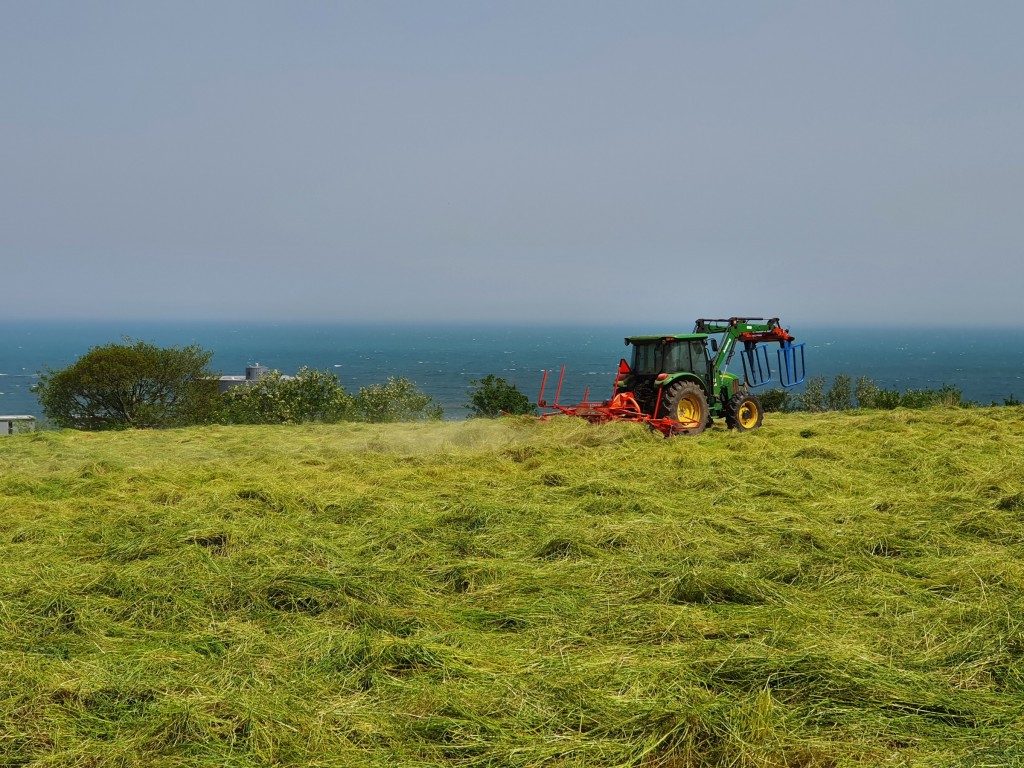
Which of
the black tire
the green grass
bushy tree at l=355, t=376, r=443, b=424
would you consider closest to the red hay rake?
the black tire

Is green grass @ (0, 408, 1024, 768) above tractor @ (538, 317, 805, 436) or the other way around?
the other way around

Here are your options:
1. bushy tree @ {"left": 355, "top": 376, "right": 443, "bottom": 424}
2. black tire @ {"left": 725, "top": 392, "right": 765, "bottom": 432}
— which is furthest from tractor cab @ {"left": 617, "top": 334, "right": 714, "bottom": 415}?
bushy tree @ {"left": 355, "top": 376, "right": 443, "bottom": 424}

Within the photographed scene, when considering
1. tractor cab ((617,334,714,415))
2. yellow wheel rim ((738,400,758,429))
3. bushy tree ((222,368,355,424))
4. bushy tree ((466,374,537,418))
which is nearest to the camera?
tractor cab ((617,334,714,415))

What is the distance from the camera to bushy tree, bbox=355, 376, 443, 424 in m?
22.8

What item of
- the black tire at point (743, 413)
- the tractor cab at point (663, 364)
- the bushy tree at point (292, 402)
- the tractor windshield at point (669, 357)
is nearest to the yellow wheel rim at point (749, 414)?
the black tire at point (743, 413)

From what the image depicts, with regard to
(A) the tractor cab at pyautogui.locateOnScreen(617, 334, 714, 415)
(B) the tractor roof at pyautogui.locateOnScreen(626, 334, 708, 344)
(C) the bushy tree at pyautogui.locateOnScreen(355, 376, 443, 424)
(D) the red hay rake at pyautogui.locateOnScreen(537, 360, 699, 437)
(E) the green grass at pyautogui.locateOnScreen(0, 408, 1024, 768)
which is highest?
(B) the tractor roof at pyautogui.locateOnScreen(626, 334, 708, 344)

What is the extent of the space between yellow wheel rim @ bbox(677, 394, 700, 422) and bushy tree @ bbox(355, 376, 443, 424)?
962 centimetres

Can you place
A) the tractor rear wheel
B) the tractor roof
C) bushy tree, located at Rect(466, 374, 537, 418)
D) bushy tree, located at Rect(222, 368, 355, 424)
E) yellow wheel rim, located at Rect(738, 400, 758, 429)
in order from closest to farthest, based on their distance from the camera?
1. the tractor rear wheel
2. the tractor roof
3. yellow wheel rim, located at Rect(738, 400, 758, 429)
4. bushy tree, located at Rect(466, 374, 537, 418)
5. bushy tree, located at Rect(222, 368, 355, 424)

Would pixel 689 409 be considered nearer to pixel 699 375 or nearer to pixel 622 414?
pixel 699 375

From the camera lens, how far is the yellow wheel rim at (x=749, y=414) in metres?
14.4

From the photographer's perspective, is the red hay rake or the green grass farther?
the red hay rake

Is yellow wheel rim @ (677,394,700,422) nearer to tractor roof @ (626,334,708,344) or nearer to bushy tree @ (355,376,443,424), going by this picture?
tractor roof @ (626,334,708,344)

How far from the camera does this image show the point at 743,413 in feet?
47.5

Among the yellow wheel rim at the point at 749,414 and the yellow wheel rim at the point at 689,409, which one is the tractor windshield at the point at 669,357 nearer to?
the yellow wheel rim at the point at 689,409
